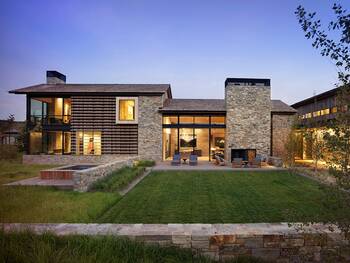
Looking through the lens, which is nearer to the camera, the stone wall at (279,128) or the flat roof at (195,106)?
the flat roof at (195,106)

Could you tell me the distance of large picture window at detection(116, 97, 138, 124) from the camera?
20109 mm

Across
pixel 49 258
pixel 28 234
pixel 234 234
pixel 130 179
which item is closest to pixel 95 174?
pixel 130 179

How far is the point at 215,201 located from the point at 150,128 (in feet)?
41.7

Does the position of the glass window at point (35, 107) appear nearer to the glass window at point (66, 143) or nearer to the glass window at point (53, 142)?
A: the glass window at point (53, 142)

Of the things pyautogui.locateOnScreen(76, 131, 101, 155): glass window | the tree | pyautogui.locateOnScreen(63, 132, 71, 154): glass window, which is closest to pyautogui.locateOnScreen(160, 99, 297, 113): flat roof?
pyautogui.locateOnScreen(76, 131, 101, 155): glass window

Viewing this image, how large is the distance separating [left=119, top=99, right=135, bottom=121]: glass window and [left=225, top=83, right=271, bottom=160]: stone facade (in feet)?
28.8

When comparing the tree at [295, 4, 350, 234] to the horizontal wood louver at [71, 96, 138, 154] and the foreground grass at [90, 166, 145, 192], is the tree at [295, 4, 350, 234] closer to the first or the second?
the foreground grass at [90, 166, 145, 192]

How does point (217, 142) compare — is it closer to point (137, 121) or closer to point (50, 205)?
point (137, 121)

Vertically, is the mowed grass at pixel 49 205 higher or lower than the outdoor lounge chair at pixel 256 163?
lower

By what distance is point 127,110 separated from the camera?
20.7 meters

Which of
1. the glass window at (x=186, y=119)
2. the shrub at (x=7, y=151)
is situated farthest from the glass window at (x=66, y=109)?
the shrub at (x=7, y=151)

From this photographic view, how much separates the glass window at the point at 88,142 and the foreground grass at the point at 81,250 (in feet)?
55.3

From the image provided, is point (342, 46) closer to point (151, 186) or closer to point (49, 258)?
point (49, 258)

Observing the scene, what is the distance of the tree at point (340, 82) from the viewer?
2.70m
